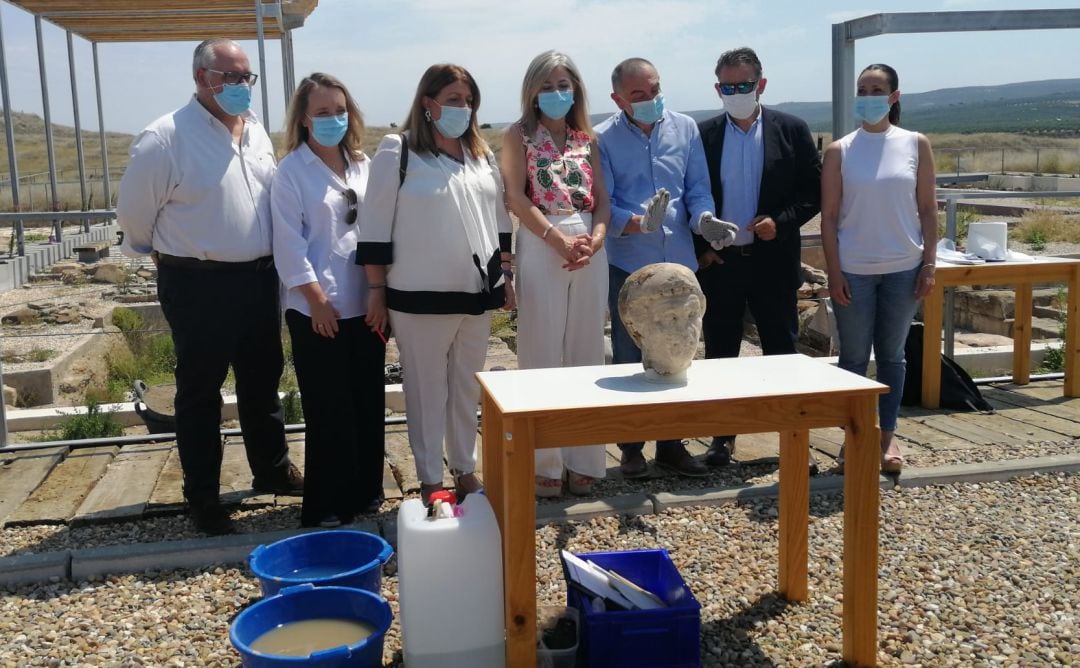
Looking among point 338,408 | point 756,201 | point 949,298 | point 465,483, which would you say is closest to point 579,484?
point 465,483

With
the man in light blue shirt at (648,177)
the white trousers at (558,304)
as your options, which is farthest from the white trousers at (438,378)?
the man in light blue shirt at (648,177)

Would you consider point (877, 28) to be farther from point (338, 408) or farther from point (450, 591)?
point (450, 591)

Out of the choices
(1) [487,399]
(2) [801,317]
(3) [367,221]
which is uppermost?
(3) [367,221]

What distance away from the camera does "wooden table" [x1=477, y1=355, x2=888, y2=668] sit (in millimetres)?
3035

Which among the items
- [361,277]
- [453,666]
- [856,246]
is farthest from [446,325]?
[856,246]

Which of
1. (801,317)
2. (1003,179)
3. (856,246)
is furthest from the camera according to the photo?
(1003,179)

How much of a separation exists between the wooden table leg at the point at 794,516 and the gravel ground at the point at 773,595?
97 millimetres

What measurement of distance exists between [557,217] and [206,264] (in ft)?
5.01

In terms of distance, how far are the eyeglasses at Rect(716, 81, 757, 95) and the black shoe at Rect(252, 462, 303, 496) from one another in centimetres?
283

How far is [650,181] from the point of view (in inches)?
193

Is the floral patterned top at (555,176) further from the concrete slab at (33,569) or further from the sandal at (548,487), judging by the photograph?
the concrete slab at (33,569)

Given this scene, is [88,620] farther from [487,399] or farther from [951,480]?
[951,480]

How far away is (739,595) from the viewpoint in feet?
12.7

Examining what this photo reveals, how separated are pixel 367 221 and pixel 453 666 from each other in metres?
1.92
